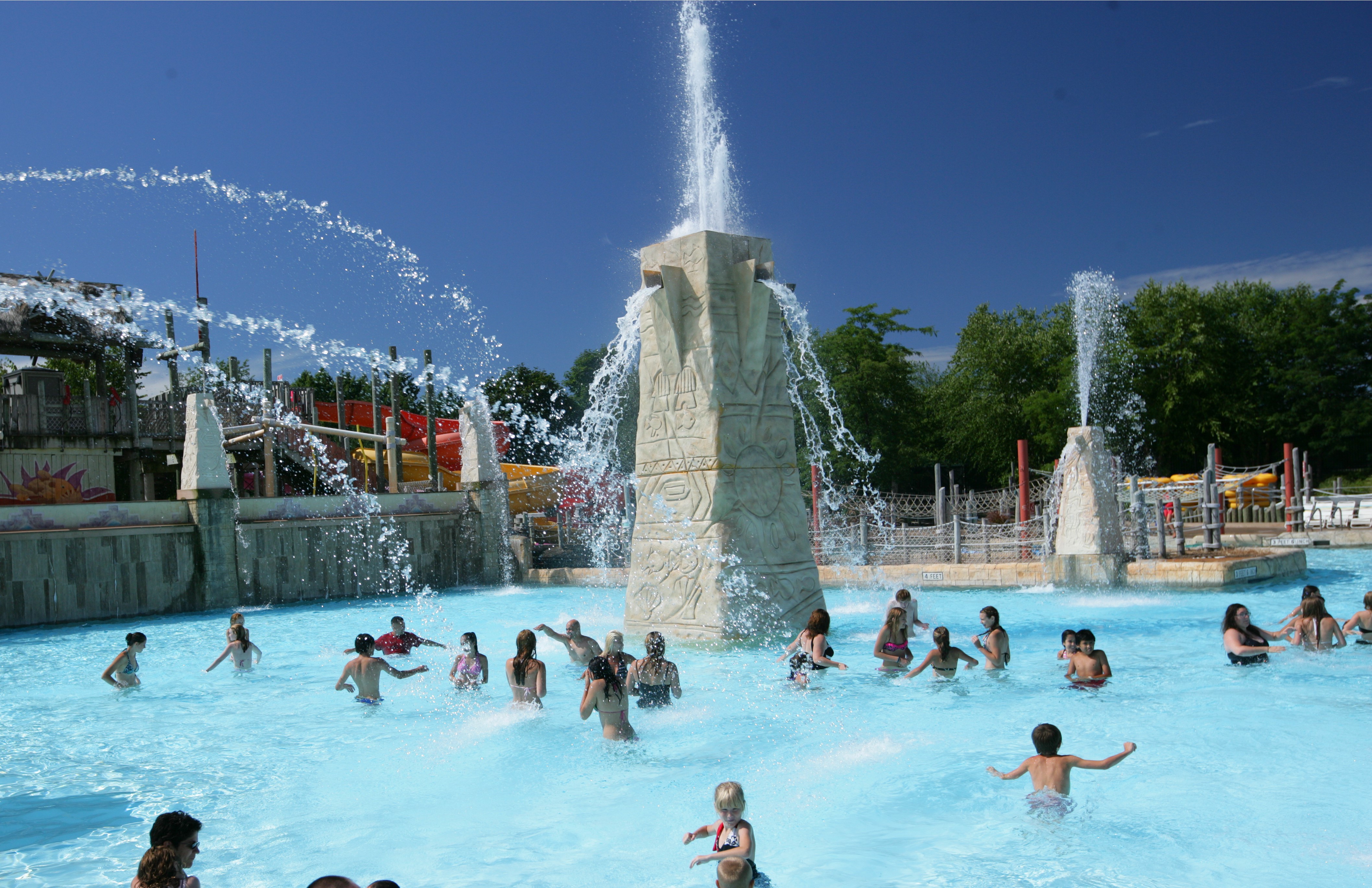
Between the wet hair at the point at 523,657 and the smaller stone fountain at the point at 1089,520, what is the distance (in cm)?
930

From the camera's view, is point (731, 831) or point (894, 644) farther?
point (894, 644)

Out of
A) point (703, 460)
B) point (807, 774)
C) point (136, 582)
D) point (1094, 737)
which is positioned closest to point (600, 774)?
point (807, 774)

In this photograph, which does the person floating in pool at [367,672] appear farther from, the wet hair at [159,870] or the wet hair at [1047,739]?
the wet hair at [1047,739]

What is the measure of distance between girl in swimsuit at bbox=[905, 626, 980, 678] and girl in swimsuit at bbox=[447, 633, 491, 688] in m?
4.11

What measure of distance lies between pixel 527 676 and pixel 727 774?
2366 mm

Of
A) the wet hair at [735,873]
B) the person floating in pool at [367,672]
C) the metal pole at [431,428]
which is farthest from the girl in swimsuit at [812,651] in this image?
the metal pole at [431,428]

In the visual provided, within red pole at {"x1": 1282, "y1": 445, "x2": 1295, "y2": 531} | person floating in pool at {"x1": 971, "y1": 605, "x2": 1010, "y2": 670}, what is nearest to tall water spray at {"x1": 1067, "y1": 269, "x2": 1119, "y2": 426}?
red pole at {"x1": 1282, "y1": 445, "x2": 1295, "y2": 531}

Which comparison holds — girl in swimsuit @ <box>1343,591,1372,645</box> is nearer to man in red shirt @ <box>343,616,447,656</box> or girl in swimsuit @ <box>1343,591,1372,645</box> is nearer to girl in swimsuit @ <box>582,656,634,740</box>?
girl in swimsuit @ <box>582,656,634,740</box>

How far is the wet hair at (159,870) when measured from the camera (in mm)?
3764

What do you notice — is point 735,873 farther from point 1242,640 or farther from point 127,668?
point 127,668

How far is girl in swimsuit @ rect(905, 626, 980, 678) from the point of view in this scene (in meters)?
8.87

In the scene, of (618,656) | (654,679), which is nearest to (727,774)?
(654,679)

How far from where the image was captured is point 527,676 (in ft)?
27.3

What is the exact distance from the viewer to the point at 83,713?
31.6 ft
